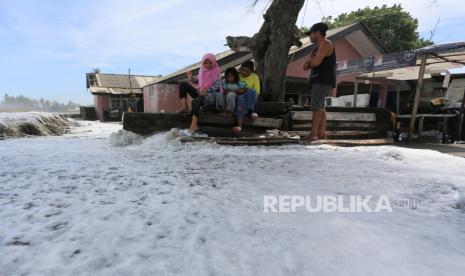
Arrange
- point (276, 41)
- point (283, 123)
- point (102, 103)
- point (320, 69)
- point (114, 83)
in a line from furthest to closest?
point (114, 83), point (102, 103), point (276, 41), point (283, 123), point (320, 69)

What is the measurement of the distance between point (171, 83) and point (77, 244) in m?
16.4

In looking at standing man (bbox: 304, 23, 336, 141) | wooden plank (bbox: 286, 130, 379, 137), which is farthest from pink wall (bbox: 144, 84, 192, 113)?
standing man (bbox: 304, 23, 336, 141)

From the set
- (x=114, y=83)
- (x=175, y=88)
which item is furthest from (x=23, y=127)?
(x=114, y=83)

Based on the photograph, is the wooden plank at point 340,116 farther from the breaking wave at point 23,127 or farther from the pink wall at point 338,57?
the pink wall at point 338,57

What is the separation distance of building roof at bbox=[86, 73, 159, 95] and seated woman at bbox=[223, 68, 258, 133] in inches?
878

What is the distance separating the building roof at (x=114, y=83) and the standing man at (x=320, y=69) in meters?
23.3

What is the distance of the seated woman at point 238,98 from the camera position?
505cm

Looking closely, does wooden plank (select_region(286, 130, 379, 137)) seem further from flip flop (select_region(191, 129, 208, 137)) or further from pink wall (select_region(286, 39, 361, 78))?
pink wall (select_region(286, 39, 361, 78))

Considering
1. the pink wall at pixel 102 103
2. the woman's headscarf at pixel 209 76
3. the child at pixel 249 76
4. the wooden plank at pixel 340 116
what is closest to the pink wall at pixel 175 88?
the pink wall at pixel 102 103

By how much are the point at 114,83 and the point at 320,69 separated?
86.0 ft

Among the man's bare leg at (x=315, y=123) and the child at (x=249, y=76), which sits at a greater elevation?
the child at (x=249, y=76)

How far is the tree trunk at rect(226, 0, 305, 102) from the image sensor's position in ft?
20.1

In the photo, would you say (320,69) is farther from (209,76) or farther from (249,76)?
(209,76)

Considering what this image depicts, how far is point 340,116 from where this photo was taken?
5770mm
